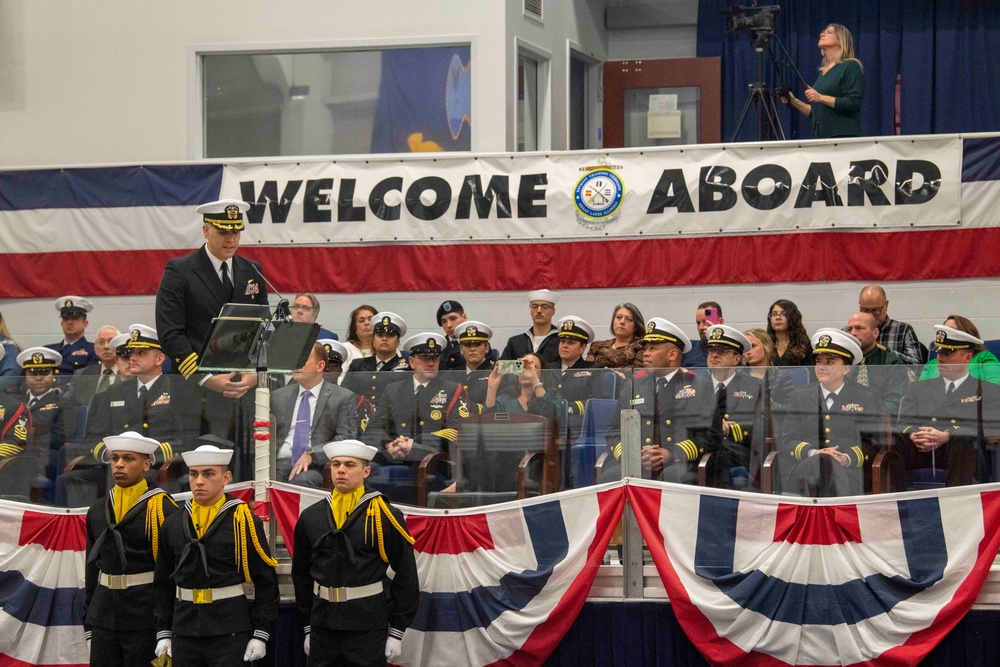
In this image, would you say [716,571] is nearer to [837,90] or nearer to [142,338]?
[142,338]

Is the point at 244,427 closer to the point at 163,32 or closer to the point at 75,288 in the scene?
the point at 75,288

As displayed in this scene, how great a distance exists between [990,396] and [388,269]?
17.6 ft

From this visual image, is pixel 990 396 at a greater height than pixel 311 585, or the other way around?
pixel 990 396

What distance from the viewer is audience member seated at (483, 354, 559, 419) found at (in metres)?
6.47

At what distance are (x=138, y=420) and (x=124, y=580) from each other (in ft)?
2.98

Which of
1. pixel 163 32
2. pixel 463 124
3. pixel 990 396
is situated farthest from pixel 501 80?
pixel 990 396

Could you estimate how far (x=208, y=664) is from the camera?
5.95 metres

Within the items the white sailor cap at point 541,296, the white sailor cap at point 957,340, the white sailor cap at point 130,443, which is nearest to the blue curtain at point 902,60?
A: the white sailor cap at point 541,296

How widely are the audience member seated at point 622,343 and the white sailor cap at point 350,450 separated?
7.23ft

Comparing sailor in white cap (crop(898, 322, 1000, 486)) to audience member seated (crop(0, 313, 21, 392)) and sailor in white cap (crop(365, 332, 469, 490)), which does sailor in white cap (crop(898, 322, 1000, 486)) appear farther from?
audience member seated (crop(0, 313, 21, 392))

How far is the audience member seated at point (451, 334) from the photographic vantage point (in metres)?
8.26

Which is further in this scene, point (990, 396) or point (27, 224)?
point (27, 224)

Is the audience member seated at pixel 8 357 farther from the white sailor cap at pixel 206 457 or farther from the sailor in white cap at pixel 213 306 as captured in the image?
the white sailor cap at pixel 206 457

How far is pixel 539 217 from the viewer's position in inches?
396
